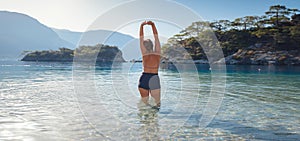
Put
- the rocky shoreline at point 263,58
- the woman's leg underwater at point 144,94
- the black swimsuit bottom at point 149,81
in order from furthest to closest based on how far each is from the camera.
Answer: the rocky shoreline at point 263,58 < the woman's leg underwater at point 144,94 < the black swimsuit bottom at point 149,81

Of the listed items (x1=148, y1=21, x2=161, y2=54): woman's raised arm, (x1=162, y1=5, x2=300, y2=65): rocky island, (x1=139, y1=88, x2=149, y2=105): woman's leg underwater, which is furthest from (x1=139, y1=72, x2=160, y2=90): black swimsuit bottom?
(x1=162, y1=5, x2=300, y2=65): rocky island

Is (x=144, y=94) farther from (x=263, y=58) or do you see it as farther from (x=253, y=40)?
(x=253, y=40)

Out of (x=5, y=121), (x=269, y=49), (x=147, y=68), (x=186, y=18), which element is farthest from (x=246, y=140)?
(x=269, y=49)

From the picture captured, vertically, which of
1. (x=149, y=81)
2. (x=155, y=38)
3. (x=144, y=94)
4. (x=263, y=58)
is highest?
(x=263, y=58)

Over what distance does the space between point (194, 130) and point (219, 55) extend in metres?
85.5

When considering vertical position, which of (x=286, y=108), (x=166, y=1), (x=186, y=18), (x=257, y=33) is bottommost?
(x=286, y=108)

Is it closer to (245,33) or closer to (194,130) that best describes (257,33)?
(245,33)

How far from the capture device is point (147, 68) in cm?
853

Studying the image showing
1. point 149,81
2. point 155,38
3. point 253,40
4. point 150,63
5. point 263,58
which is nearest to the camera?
point 155,38

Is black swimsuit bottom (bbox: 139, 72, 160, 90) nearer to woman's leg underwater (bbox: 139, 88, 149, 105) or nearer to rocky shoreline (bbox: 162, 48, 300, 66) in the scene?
woman's leg underwater (bbox: 139, 88, 149, 105)

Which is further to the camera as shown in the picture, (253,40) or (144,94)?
(253,40)

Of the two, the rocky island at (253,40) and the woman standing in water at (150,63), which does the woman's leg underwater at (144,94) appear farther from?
the rocky island at (253,40)

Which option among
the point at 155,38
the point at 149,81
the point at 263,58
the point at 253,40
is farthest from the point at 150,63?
the point at 253,40

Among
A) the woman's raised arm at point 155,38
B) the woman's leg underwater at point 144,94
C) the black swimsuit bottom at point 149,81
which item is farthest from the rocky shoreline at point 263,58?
the woman's raised arm at point 155,38
